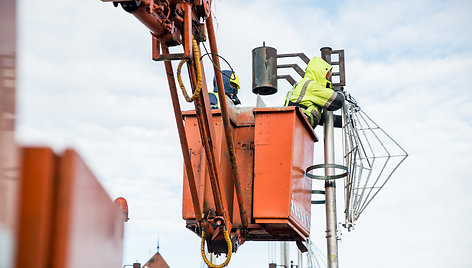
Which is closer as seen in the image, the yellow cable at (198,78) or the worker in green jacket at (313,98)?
the yellow cable at (198,78)

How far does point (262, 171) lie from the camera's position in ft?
25.7

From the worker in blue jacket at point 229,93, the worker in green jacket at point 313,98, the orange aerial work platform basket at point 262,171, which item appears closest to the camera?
the orange aerial work platform basket at point 262,171

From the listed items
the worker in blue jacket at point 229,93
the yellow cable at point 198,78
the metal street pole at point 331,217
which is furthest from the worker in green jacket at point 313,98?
the yellow cable at point 198,78

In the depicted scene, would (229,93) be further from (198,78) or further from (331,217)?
(198,78)

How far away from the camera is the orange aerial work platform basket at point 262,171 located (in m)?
7.69

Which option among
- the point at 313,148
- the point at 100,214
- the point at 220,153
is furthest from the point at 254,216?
the point at 100,214

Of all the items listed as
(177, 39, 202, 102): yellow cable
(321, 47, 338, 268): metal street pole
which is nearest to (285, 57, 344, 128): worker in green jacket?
(321, 47, 338, 268): metal street pole

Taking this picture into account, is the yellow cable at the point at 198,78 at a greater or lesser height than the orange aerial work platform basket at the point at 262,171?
greater

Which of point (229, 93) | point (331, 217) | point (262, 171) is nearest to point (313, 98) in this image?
point (229, 93)

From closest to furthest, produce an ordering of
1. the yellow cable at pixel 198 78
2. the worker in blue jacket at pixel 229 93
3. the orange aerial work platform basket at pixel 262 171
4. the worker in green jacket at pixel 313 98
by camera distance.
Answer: the yellow cable at pixel 198 78, the orange aerial work platform basket at pixel 262 171, the worker in blue jacket at pixel 229 93, the worker in green jacket at pixel 313 98

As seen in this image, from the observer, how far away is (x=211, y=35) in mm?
6648

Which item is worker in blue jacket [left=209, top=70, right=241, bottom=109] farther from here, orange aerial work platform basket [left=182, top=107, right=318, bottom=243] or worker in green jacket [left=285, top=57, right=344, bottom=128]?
Result: worker in green jacket [left=285, top=57, right=344, bottom=128]

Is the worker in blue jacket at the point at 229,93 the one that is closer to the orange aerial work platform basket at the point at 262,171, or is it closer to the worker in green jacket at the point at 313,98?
the orange aerial work platform basket at the point at 262,171

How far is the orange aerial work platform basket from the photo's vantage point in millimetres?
7688
